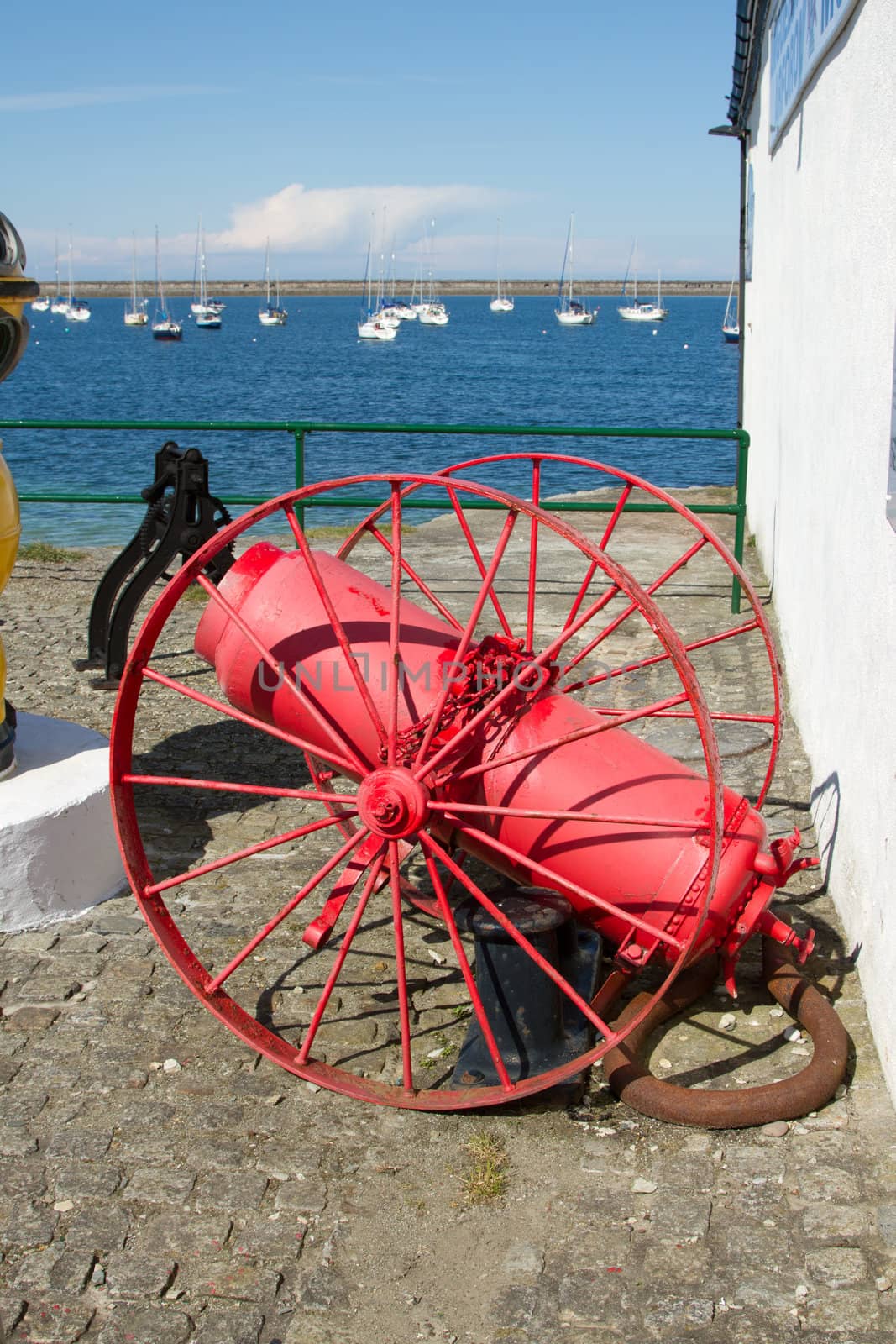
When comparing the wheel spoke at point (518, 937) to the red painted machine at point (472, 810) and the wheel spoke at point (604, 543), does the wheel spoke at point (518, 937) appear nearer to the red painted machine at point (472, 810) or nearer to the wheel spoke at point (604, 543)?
the red painted machine at point (472, 810)

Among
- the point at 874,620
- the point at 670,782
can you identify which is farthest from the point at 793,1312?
the point at 874,620

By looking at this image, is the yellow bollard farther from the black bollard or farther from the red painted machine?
the black bollard

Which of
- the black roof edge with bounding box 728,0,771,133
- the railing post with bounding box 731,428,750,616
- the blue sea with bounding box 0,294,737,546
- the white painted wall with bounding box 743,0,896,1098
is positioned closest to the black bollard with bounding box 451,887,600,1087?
the white painted wall with bounding box 743,0,896,1098

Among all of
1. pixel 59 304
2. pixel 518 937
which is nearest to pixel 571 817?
pixel 518 937

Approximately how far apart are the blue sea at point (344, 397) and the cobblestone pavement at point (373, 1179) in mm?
11172

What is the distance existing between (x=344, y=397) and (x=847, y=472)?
52.3 meters

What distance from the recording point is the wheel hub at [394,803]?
12.0 feet

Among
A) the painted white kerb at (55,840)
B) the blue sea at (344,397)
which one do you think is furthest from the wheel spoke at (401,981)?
the blue sea at (344,397)

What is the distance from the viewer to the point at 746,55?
1112 cm

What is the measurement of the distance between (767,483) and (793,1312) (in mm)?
7187

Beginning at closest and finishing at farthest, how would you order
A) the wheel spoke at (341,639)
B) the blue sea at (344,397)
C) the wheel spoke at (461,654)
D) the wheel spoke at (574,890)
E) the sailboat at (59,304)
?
the wheel spoke at (574,890), the wheel spoke at (461,654), the wheel spoke at (341,639), the blue sea at (344,397), the sailboat at (59,304)

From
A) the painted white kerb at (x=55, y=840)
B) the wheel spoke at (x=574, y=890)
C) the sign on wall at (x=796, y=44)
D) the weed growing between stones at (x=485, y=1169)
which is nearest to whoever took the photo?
the weed growing between stones at (x=485, y=1169)

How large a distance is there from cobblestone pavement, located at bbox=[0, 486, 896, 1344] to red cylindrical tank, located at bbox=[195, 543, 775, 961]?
56 centimetres

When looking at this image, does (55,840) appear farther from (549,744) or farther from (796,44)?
(796,44)
